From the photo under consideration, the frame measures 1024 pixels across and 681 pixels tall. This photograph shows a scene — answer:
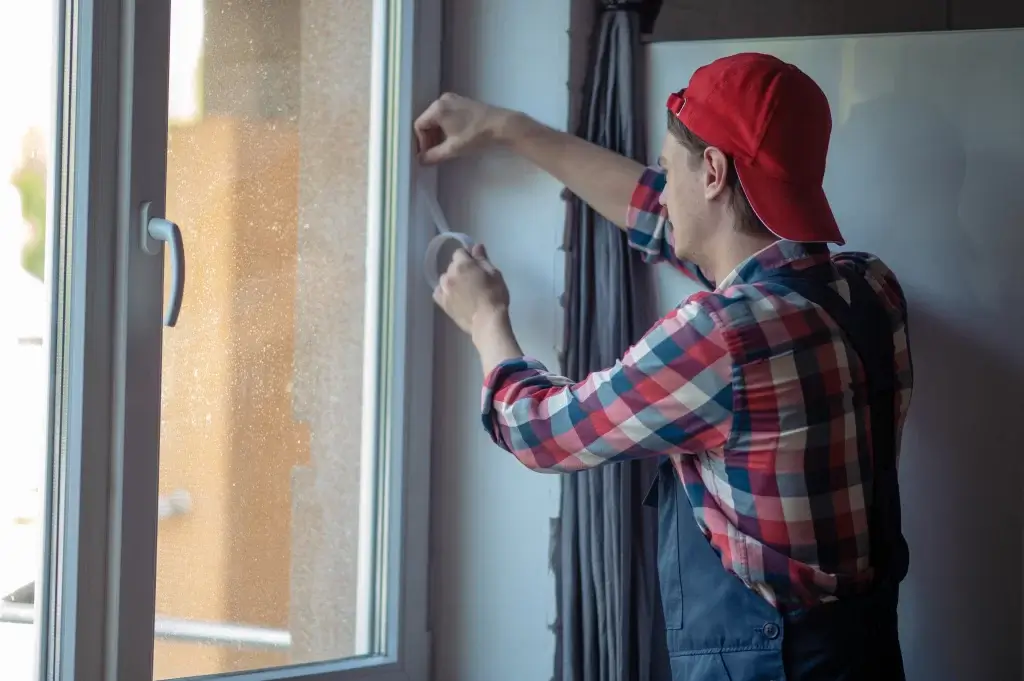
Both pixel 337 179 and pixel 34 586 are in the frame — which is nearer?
pixel 34 586

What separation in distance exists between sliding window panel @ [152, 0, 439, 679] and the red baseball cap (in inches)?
19.1

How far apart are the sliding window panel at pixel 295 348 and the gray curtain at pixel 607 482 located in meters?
0.22

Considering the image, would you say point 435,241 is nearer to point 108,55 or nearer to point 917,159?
point 108,55

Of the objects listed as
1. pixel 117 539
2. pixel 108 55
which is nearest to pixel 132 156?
pixel 108 55

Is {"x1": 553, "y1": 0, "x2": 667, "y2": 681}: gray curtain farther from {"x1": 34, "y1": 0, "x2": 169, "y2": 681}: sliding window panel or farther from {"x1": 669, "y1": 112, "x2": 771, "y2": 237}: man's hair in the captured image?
{"x1": 34, "y1": 0, "x2": 169, "y2": 681}: sliding window panel

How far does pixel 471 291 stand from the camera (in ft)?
4.10

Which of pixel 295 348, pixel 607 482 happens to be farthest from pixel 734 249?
pixel 295 348

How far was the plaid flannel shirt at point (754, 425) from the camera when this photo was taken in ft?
3.03

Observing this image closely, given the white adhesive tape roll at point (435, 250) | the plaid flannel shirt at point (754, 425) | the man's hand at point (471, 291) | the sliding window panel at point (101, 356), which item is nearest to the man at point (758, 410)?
the plaid flannel shirt at point (754, 425)

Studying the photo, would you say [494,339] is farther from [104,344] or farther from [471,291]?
[104,344]

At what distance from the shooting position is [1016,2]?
5.82 feet

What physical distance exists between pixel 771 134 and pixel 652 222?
0.31 m

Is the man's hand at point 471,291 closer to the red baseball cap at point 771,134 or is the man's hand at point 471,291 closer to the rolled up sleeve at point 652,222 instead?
the rolled up sleeve at point 652,222

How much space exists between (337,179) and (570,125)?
339 mm
